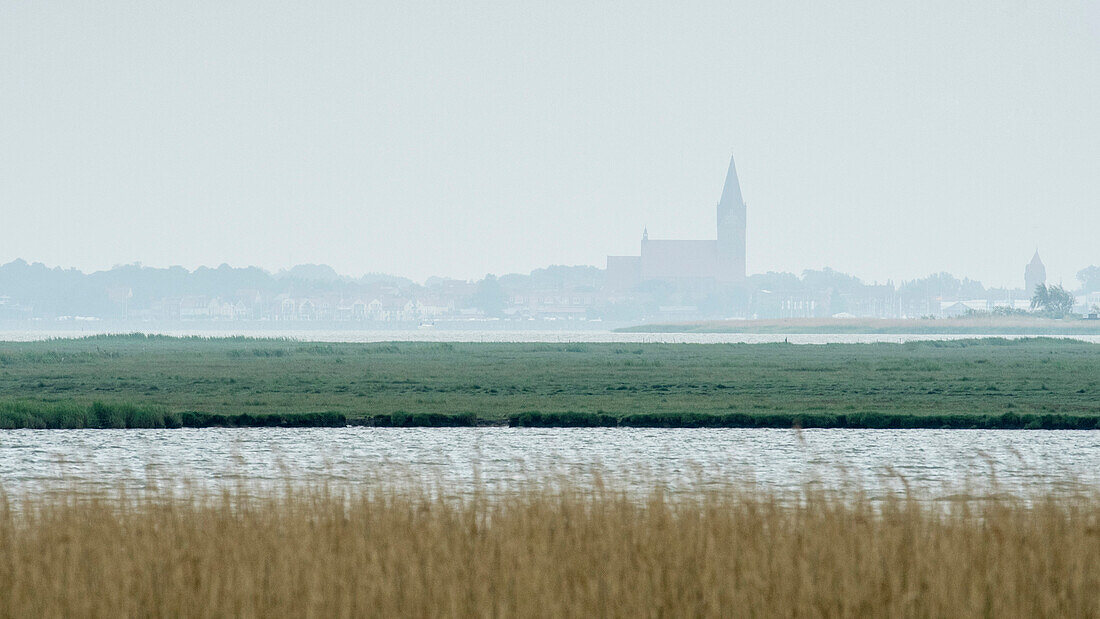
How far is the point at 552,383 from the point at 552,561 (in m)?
33.3

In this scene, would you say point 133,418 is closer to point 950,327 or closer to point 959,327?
point 950,327

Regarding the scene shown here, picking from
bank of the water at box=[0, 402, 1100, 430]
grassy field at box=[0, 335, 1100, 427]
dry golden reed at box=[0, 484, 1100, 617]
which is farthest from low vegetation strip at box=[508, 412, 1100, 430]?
dry golden reed at box=[0, 484, 1100, 617]

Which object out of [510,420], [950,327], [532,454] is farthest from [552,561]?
[950,327]

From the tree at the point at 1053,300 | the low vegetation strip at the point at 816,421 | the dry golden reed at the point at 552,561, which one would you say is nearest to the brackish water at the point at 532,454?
the low vegetation strip at the point at 816,421

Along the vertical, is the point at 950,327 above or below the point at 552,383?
above

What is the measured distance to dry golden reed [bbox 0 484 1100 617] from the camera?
8.95 metres

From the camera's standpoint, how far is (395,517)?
11305 mm

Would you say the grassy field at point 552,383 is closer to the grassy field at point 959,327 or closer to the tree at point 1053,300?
the grassy field at point 959,327

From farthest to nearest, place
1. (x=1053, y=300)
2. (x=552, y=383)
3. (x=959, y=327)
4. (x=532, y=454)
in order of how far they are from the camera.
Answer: (x=1053, y=300)
(x=959, y=327)
(x=552, y=383)
(x=532, y=454)

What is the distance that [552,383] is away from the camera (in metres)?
43.2

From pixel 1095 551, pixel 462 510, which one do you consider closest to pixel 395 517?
pixel 462 510

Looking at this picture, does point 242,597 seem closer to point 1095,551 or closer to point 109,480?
point 1095,551

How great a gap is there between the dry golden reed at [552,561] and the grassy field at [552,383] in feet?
65.4

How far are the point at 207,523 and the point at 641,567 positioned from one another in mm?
4065
